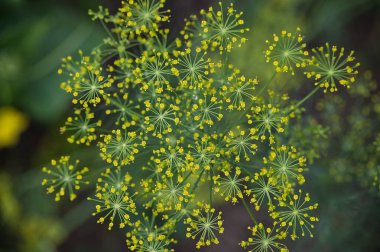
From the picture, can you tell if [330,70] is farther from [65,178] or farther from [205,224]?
[65,178]

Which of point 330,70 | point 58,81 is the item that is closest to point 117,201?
point 330,70

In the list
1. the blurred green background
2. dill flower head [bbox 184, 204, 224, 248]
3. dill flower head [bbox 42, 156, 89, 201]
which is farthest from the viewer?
the blurred green background

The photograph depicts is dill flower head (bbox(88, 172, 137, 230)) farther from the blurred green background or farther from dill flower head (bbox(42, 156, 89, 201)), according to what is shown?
the blurred green background

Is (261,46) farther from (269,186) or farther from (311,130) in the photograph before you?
(269,186)

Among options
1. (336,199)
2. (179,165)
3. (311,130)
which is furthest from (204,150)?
(336,199)

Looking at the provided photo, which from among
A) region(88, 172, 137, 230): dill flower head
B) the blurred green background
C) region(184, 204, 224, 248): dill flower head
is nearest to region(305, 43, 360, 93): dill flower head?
region(184, 204, 224, 248): dill flower head

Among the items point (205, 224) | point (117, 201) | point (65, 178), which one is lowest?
point (205, 224)

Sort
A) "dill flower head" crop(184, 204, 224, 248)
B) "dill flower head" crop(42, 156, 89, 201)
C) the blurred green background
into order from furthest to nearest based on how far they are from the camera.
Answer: the blurred green background
"dill flower head" crop(42, 156, 89, 201)
"dill flower head" crop(184, 204, 224, 248)

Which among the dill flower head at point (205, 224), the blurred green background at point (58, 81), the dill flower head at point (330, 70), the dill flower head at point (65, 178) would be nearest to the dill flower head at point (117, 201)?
the dill flower head at point (65, 178)

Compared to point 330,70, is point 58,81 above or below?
above
